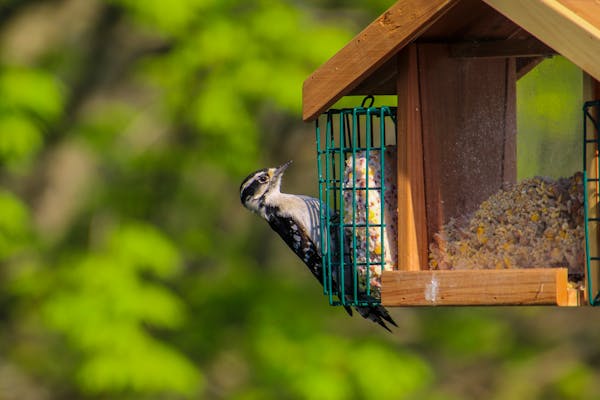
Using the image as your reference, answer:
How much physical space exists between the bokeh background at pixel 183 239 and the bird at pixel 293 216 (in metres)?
3.58

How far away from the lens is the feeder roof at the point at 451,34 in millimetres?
3521

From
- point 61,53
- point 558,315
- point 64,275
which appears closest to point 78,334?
point 64,275

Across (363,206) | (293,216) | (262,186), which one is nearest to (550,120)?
(363,206)

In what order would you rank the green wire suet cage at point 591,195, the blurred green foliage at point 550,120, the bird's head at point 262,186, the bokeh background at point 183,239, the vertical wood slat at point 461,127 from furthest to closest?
the bokeh background at point 183,239 < the bird's head at point 262,186 < the vertical wood slat at point 461,127 < the blurred green foliage at point 550,120 < the green wire suet cage at point 591,195

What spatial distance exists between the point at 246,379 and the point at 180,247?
1.89 m

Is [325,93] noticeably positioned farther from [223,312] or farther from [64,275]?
[223,312]

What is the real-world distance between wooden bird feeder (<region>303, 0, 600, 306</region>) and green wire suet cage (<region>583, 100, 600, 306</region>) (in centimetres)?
31

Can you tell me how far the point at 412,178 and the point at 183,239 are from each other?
8.27 metres

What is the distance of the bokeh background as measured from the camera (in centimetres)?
1033

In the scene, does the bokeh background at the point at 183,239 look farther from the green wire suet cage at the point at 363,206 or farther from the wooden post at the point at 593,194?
the wooden post at the point at 593,194

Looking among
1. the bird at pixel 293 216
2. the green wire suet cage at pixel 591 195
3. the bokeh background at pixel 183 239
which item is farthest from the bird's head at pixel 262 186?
the bokeh background at pixel 183 239

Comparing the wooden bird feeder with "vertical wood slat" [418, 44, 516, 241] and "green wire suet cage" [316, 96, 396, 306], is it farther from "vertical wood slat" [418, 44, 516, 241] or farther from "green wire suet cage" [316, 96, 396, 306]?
"green wire suet cage" [316, 96, 396, 306]

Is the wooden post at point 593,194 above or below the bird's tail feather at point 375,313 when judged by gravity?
above

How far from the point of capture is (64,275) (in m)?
10.7
